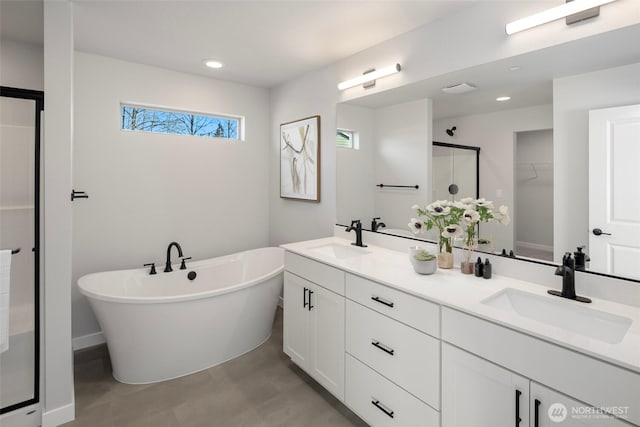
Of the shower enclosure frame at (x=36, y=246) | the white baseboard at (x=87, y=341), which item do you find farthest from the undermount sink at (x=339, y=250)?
the white baseboard at (x=87, y=341)

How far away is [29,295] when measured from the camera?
6.37 feet

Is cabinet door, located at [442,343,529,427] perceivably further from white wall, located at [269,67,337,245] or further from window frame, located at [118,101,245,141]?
window frame, located at [118,101,245,141]

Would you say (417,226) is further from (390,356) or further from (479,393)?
(479,393)

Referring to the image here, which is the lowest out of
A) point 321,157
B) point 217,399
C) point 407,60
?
point 217,399

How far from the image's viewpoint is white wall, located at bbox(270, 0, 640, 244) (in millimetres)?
1575

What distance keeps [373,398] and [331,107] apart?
90.2 inches

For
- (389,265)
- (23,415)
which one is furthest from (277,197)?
(23,415)

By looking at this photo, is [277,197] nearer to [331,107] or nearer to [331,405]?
[331,107]

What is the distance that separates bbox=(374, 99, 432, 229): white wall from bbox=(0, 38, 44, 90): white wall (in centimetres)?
274

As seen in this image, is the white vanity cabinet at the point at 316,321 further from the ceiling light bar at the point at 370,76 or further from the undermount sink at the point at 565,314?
the ceiling light bar at the point at 370,76

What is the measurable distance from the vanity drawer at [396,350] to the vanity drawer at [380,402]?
1.7 inches

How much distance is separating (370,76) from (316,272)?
1521mm

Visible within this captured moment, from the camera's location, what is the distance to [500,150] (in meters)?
1.86

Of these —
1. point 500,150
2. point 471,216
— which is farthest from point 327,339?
point 500,150
